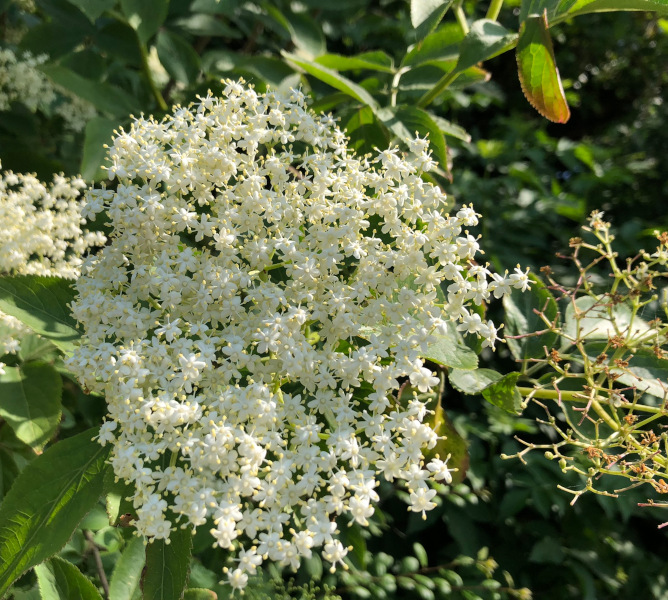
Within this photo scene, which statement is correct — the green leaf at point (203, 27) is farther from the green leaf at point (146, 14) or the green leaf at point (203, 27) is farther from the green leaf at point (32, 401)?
the green leaf at point (32, 401)

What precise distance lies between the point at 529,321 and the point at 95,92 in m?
1.55

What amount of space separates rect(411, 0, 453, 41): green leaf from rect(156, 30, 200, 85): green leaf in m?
1.17

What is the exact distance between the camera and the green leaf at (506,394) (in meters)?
1.33

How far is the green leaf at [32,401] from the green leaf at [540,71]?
4.47 feet

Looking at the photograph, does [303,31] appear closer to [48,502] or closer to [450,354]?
[450,354]

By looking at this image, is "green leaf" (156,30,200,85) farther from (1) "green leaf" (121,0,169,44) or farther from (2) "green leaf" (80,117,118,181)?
(2) "green leaf" (80,117,118,181)

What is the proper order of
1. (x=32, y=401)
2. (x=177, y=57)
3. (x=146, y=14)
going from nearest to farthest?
(x=32, y=401), (x=146, y=14), (x=177, y=57)

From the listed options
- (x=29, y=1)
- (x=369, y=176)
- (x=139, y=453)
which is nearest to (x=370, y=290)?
(x=369, y=176)

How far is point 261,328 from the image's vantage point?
3.86ft

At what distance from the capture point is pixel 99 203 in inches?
51.9

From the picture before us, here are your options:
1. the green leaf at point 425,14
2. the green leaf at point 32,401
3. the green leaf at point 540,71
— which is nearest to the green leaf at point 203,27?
the green leaf at point 425,14

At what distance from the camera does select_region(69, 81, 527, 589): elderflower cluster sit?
107cm

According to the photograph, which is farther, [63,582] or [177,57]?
[177,57]

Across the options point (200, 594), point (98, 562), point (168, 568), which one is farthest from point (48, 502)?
point (98, 562)
